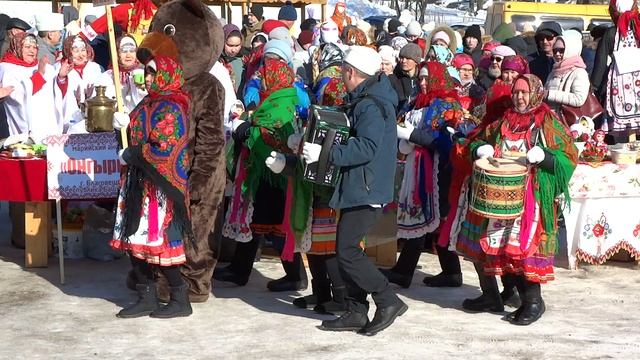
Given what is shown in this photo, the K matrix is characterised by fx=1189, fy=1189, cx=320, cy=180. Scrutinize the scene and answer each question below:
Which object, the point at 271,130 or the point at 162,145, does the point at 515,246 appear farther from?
the point at 162,145

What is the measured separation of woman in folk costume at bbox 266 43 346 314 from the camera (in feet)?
22.9

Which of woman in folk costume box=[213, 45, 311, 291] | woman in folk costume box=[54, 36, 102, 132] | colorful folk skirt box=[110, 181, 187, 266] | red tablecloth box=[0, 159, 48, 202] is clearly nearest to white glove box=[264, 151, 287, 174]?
woman in folk costume box=[213, 45, 311, 291]

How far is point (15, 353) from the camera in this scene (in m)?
6.55

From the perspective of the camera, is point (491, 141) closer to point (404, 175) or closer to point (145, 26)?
point (404, 175)

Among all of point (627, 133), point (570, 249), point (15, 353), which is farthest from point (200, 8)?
point (627, 133)

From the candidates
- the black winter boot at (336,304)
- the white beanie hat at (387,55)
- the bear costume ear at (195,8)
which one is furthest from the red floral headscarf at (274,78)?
the white beanie hat at (387,55)

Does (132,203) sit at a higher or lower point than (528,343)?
higher

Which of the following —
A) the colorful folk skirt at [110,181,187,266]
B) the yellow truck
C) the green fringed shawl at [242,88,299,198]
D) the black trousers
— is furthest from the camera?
the yellow truck

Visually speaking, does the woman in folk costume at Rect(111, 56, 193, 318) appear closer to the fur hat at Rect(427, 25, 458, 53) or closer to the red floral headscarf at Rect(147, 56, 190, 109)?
the red floral headscarf at Rect(147, 56, 190, 109)

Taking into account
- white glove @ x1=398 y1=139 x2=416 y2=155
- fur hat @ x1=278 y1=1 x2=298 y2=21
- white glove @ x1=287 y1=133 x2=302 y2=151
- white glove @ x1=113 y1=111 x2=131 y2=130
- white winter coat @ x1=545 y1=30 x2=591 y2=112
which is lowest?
white glove @ x1=398 y1=139 x2=416 y2=155

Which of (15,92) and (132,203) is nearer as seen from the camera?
(132,203)

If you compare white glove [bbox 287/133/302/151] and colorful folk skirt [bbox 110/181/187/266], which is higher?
white glove [bbox 287/133/302/151]

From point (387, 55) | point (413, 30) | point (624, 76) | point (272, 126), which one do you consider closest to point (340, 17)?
point (413, 30)

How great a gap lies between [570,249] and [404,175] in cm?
150
